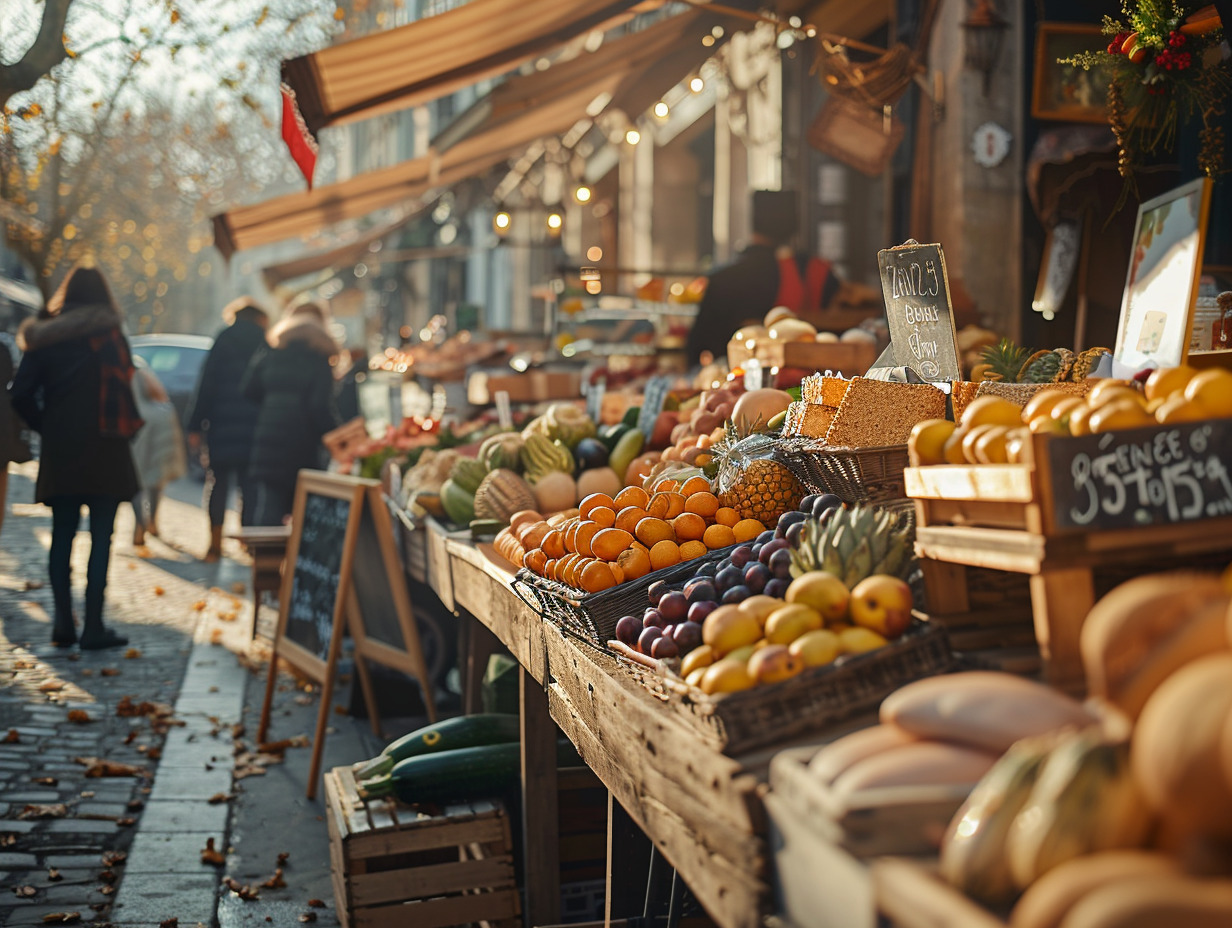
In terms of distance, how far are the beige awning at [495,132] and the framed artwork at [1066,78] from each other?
10.5ft

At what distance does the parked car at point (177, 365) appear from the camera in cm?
1877

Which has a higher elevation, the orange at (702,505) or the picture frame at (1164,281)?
the picture frame at (1164,281)

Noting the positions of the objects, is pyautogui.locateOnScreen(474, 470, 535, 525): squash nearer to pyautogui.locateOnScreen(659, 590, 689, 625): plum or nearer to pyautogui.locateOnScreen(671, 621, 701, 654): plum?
pyautogui.locateOnScreen(659, 590, 689, 625): plum

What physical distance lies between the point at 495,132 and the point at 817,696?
1028 centimetres

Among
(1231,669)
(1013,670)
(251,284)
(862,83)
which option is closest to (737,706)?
(1013,670)

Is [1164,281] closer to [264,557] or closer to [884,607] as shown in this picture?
[884,607]

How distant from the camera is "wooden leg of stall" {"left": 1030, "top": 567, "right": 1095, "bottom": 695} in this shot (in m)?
1.92

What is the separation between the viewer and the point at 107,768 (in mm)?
5262

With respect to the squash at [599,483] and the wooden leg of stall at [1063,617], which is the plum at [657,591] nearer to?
the wooden leg of stall at [1063,617]

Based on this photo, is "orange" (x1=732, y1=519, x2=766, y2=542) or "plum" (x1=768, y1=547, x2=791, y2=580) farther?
"orange" (x1=732, y1=519, x2=766, y2=542)

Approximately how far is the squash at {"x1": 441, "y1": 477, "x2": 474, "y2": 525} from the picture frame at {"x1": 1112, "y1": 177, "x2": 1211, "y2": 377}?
3.22 meters

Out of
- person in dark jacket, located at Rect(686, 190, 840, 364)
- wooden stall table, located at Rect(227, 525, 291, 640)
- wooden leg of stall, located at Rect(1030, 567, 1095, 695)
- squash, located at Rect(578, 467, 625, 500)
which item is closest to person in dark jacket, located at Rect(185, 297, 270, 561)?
wooden stall table, located at Rect(227, 525, 291, 640)

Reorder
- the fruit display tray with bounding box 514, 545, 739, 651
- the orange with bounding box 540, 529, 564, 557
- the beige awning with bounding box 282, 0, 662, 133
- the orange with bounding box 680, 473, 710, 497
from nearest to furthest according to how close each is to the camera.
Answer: the fruit display tray with bounding box 514, 545, 739, 651, the orange with bounding box 680, 473, 710, 497, the orange with bounding box 540, 529, 564, 557, the beige awning with bounding box 282, 0, 662, 133

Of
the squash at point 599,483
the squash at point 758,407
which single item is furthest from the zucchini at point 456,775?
the squash at point 599,483
